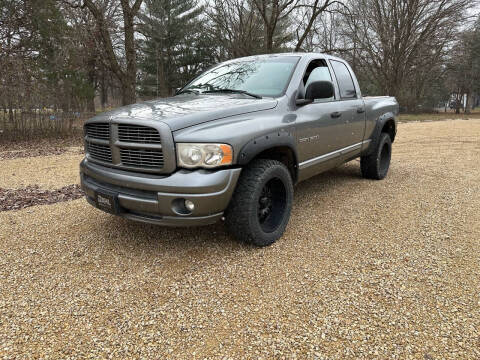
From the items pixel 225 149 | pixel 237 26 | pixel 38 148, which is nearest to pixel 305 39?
pixel 237 26

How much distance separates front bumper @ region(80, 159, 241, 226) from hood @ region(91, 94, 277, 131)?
41 centimetres

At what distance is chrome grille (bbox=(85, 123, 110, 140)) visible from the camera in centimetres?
285

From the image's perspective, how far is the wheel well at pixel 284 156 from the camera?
3.05 metres

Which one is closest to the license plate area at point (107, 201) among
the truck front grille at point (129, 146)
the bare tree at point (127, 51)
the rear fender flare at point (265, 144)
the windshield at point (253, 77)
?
the truck front grille at point (129, 146)

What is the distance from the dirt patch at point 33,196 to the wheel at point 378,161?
4244 mm

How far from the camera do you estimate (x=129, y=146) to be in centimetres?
263

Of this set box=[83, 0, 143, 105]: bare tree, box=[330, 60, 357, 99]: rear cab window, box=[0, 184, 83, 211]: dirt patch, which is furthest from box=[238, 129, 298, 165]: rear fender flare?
box=[83, 0, 143, 105]: bare tree

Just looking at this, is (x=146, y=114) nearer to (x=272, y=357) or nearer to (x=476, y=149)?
(x=272, y=357)

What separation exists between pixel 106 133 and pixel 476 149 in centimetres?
860

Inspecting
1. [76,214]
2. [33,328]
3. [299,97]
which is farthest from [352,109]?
[33,328]

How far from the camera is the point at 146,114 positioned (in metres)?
2.73

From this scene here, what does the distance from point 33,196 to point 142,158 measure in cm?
302

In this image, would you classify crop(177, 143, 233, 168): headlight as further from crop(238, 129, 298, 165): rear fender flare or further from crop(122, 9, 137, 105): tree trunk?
crop(122, 9, 137, 105): tree trunk

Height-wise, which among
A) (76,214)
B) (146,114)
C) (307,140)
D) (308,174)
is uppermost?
(146,114)
